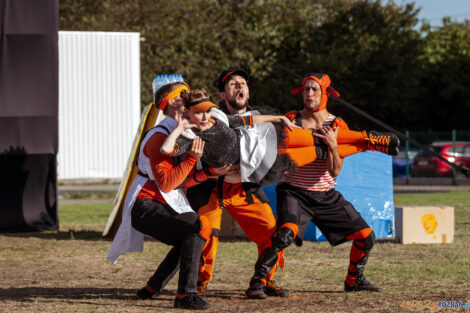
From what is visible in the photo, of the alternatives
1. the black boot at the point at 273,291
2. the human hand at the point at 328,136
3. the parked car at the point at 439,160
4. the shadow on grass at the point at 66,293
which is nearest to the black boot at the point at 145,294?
the shadow on grass at the point at 66,293

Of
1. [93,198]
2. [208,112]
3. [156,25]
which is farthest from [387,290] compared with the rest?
[156,25]

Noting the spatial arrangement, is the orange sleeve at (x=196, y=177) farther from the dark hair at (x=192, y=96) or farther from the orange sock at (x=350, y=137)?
the orange sock at (x=350, y=137)

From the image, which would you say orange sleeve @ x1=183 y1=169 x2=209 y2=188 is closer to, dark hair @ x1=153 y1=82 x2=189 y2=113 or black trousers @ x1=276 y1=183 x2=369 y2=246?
dark hair @ x1=153 y1=82 x2=189 y2=113

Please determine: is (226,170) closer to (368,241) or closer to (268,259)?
(268,259)

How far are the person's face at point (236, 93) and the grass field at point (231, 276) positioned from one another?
169 centimetres

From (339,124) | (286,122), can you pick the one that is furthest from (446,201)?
(286,122)

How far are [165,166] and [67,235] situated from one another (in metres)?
6.41

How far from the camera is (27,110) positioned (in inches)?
449

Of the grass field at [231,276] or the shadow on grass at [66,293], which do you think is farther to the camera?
the shadow on grass at [66,293]

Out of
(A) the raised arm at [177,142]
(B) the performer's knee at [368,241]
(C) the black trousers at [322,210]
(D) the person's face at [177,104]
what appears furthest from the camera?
(B) the performer's knee at [368,241]

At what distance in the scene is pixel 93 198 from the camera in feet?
66.9

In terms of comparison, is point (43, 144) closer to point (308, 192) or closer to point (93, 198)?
point (308, 192)

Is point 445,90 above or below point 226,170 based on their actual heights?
above

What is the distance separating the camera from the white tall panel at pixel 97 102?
2630 cm
